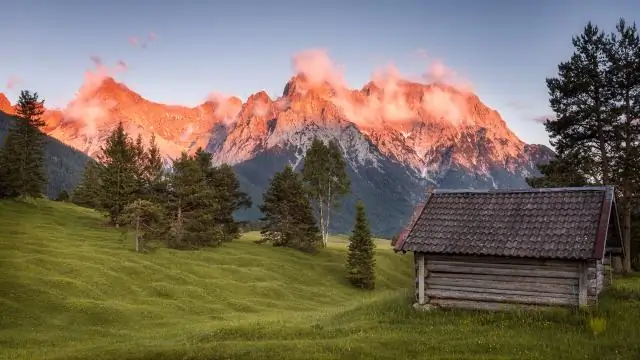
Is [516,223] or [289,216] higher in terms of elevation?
[516,223]

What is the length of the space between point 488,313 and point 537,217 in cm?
542

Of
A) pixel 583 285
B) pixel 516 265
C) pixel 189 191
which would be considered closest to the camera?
pixel 583 285

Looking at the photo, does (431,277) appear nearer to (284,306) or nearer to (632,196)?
(284,306)

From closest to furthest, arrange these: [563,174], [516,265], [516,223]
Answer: [516,265], [516,223], [563,174]

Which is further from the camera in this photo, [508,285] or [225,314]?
[225,314]

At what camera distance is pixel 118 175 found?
7456 centimetres

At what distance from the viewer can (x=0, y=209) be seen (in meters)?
73.3

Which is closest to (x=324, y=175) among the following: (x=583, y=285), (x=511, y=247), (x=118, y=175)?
(x=118, y=175)

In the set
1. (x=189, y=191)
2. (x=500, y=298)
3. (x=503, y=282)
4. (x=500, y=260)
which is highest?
(x=189, y=191)

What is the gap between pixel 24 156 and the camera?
3182 inches

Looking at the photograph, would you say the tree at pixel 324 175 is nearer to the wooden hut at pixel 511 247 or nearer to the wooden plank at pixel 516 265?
the wooden hut at pixel 511 247

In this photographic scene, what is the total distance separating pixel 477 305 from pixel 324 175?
206ft

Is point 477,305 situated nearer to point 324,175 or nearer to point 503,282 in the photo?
point 503,282

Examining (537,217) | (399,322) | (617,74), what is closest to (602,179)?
(617,74)
